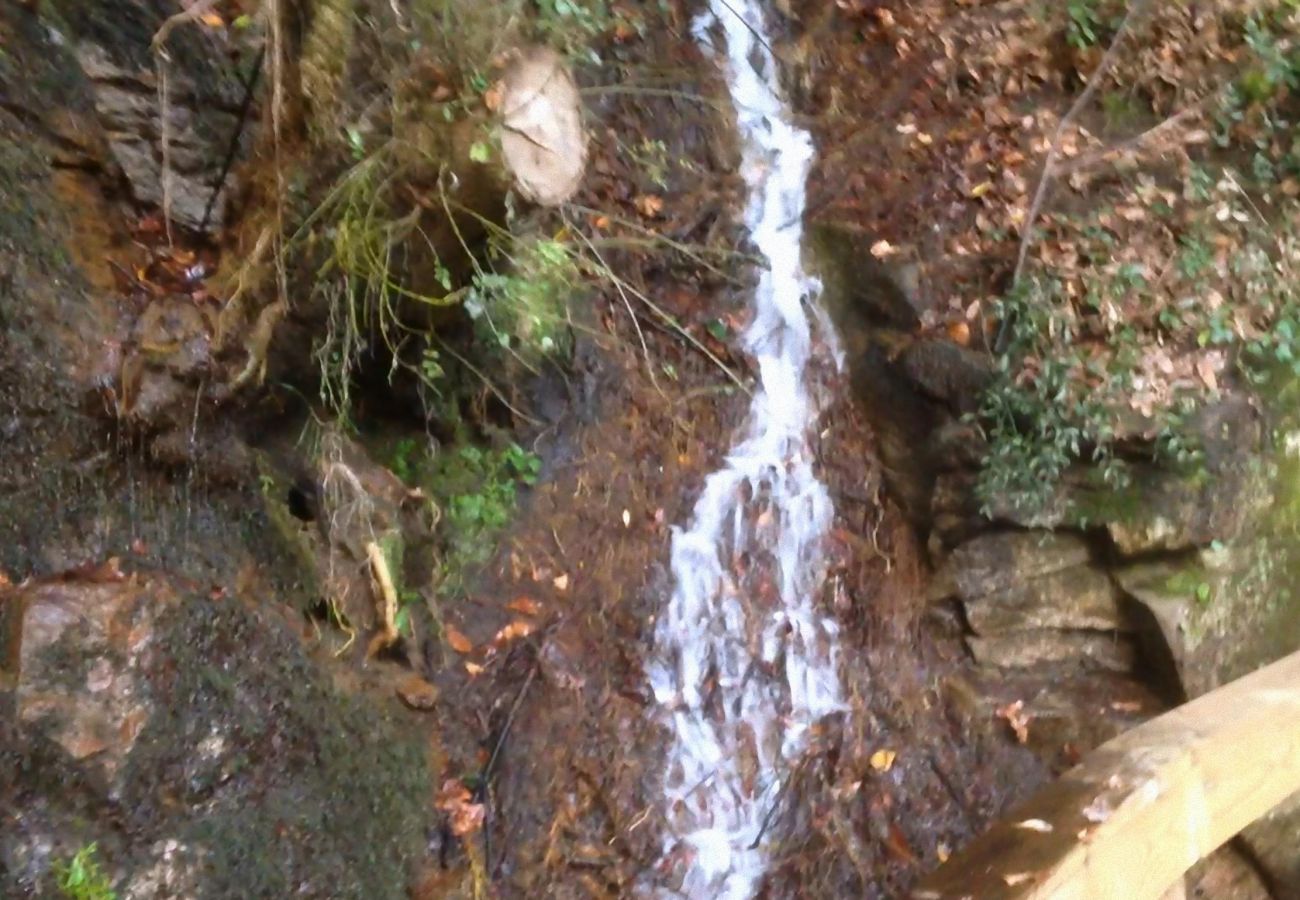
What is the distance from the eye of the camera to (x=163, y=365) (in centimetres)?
285

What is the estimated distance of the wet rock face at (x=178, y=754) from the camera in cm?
232

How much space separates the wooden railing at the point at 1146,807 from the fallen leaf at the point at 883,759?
2.54 metres

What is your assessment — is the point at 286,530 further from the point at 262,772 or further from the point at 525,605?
the point at 525,605

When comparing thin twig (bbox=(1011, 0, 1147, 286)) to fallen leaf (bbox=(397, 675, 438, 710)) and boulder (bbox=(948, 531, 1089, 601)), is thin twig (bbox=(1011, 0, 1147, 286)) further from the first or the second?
fallen leaf (bbox=(397, 675, 438, 710))

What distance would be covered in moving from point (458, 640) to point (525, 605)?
393 mm

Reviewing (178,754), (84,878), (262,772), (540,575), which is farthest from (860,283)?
(84,878)

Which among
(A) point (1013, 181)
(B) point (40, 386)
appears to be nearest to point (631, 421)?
(A) point (1013, 181)

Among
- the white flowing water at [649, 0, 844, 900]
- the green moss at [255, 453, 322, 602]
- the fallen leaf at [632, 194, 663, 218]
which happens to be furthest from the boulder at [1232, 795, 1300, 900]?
the fallen leaf at [632, 194, 663, 218]

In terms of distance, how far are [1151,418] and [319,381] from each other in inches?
155

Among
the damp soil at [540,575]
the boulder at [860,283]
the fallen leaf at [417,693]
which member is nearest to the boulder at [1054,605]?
the damp soil at [540,575]

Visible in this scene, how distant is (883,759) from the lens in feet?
14.9

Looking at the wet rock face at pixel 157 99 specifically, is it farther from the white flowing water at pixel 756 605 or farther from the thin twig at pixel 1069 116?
the thin twig at pixel 1069 116

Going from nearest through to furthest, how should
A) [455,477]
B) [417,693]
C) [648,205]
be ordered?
[417,693] < [455,477] < [648,205]

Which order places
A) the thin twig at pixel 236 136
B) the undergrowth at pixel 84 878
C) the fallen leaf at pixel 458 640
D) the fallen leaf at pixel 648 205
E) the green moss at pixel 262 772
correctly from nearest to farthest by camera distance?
the undergrowth at pixel 84 878, the green moss at pixel 262 772, the thin twig at pixel 236 136, the fallen leaf at pixel 458 640, the fallen leaf at pixel 648 205
